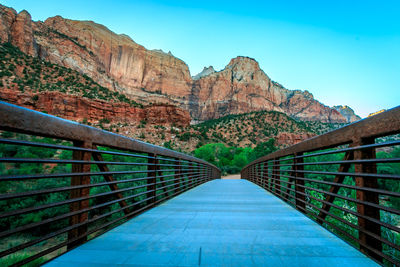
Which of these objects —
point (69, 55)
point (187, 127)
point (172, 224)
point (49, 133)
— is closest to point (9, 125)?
point (49, 133)

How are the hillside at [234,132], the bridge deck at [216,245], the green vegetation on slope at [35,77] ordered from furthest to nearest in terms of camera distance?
the hillside at [234,132] < the green vegetation on slope at [35,77] < the bridge deck at [216,245]

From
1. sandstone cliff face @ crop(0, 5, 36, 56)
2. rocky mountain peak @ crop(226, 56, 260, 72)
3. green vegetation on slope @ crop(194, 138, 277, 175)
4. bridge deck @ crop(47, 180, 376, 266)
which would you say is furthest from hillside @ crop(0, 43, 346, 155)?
rocky mountain peak @ crop(226, 56, 260, 72)

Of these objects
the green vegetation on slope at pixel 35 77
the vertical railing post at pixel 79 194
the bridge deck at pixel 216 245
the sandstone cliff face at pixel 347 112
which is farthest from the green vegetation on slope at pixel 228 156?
the sandstone cliff face at pixel 347 112

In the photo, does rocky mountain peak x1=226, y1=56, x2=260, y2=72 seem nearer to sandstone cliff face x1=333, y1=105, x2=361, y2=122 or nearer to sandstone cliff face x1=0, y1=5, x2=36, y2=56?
sandstone cliff face x1=0, y1=5, x2=36, y2=56

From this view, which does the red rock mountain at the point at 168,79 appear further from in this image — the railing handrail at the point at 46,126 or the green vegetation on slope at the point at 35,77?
the railing handrail at the point at 46,126

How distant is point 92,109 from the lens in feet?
148

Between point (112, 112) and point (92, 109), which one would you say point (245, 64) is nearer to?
point (112, 112)

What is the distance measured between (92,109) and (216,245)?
49392 millimetres

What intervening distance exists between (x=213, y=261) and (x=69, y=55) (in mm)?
70937

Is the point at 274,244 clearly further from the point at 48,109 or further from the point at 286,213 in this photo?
the point at 48,109

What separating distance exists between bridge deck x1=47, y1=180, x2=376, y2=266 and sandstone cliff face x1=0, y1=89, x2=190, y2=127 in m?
43.1

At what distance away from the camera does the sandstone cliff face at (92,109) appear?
37237 millimetres

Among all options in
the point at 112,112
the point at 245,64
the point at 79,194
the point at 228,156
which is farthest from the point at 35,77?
the point at 245,64

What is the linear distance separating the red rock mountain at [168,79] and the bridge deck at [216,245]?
225ft
